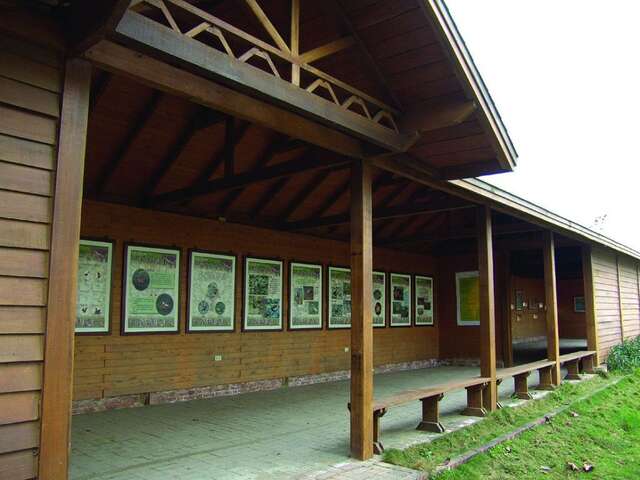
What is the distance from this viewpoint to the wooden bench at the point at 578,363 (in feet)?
37.6

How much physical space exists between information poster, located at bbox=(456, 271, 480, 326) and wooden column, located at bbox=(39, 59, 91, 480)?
40.3 ft

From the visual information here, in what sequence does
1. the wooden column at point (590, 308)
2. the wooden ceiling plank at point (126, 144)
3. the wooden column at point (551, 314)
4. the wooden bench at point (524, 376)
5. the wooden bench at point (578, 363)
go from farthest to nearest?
the wooden column at point (590, 308), the wooden bench at point (578, 363), the wooden column at point (551, 314), the wooden bench at point (524, 376), the wooden ceiling plank at point (126, 144)

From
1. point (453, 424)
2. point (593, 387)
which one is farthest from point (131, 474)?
point (593, 387)

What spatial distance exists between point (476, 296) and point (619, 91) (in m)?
93.2

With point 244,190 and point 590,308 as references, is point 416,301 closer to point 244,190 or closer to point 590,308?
point 590,308

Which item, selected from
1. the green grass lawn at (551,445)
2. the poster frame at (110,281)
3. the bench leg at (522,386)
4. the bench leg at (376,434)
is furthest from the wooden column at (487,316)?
the poster frame at (110,281)

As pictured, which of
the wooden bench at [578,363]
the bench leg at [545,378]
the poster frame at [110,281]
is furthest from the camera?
the wooden bench at [578,363]

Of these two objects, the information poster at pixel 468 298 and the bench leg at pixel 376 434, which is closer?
the bench leg at pixel 376 434

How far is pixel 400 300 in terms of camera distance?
13.7m

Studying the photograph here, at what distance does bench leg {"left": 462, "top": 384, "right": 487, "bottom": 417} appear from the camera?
25.9ft

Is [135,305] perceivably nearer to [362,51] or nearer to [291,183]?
[291,183]

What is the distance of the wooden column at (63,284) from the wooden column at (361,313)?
3159 mm

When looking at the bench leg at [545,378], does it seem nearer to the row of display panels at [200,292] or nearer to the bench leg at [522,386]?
the bench leg at [522,386]

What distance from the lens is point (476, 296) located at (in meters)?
14.3
